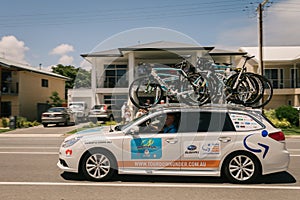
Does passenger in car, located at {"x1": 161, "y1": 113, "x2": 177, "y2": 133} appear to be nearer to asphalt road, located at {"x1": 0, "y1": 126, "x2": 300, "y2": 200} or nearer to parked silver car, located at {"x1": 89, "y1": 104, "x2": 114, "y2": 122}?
asphalt road, located at {"x1": 0, "y1": 126, "x2": 300, "y2": 200}

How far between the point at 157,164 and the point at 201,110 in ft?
5.02

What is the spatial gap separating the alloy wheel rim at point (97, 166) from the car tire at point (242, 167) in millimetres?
2564

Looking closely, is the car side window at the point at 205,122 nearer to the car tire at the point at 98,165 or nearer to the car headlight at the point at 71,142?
the car tire at the point at 98,165

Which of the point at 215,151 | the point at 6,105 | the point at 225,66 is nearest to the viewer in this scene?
the point at 215,151

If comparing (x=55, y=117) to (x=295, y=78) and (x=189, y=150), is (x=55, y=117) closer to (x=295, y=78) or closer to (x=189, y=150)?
(x=189, y=150)

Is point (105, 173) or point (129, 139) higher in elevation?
point (129, 139)

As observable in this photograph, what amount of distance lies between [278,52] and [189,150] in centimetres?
3063

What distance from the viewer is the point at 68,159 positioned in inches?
246

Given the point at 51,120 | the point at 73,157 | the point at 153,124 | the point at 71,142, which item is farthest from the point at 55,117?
the point at 153,124

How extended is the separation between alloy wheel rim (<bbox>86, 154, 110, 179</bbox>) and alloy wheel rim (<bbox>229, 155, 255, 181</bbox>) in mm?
2668

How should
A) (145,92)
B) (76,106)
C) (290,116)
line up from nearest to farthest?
(145,92) → (290,116) → (76,106)

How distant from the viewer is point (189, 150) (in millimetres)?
6078

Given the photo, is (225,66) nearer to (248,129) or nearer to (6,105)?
(248,129)

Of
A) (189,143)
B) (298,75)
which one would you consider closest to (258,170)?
(189,143)
